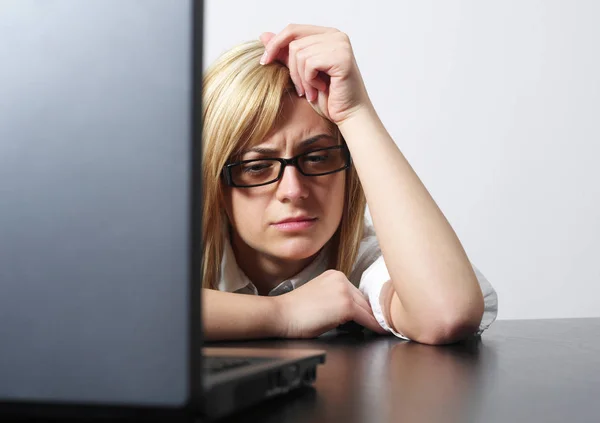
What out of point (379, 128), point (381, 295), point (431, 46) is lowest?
point (381, 295)

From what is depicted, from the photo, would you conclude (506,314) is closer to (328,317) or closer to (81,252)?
(328,317)

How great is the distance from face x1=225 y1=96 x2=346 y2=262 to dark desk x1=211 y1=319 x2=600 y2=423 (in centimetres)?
39

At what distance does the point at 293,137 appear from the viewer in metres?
1.19

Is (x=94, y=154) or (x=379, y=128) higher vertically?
(x=379, y=128)

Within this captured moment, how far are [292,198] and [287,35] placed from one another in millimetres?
280

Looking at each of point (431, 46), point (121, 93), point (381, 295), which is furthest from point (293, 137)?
point (431, 46)

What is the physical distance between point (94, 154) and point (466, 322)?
27.9 inches

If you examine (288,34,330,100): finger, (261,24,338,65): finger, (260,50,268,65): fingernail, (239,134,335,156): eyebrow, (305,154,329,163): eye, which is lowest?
(305,154,329,163): eye

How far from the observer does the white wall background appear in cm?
286

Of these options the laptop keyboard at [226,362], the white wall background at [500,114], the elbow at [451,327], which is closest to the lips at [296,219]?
the elbow at [451,327]

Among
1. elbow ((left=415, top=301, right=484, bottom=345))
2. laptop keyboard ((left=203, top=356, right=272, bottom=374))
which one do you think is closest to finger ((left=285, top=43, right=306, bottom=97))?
elbow ((left=415, top=301, right=484, bottom=345))

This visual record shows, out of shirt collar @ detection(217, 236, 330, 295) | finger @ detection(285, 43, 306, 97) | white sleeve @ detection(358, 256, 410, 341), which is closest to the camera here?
white sleeve @ detection(358, 256, 410, 341)

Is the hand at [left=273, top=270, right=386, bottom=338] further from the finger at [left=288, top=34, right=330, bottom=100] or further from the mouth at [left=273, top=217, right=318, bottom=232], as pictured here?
the finger at [left=288, top=34, right=330, bottom=100]

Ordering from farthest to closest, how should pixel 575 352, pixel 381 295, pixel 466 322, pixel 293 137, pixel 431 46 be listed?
pixel 431 46, pixel 293 137, pixel 381 295, pixel 466 322, pixel 575 352
